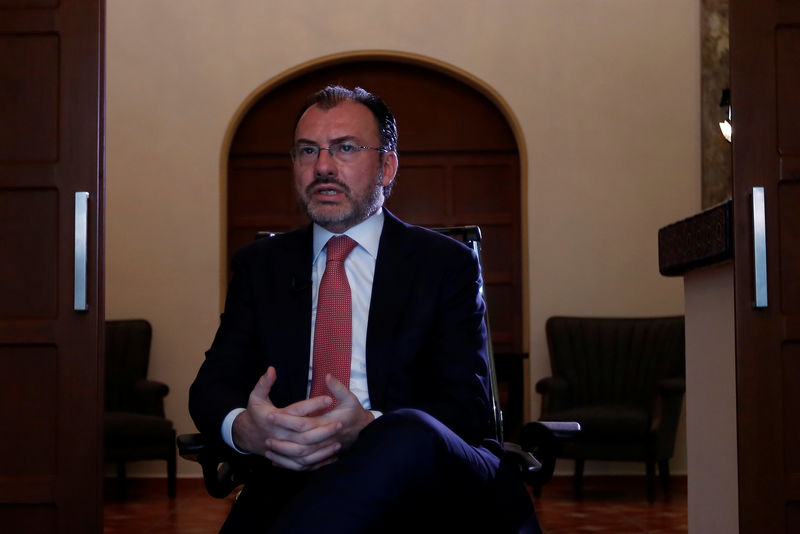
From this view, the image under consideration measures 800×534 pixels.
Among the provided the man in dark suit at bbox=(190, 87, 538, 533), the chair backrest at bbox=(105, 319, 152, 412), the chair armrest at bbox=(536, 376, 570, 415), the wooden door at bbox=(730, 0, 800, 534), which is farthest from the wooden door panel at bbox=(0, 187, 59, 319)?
the chair armrest at bbox=(536, 376, 570, 415)

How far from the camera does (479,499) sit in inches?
77.9

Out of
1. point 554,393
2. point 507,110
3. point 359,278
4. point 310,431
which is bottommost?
point 554,393

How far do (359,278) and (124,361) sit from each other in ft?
14.1

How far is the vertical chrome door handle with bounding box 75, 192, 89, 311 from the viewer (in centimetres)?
264

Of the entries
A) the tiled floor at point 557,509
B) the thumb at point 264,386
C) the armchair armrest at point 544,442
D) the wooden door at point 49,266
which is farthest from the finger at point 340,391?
the tiled floor at point 557,509

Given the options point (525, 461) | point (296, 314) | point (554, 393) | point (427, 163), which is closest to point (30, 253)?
point (296, 314)

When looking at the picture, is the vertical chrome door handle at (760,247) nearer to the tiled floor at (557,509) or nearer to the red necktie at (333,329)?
the red necktie at (333,329)

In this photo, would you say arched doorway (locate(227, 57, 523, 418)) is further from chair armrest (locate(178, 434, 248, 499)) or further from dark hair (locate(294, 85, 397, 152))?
chair armrest (locate(178, 434, 248, 499))

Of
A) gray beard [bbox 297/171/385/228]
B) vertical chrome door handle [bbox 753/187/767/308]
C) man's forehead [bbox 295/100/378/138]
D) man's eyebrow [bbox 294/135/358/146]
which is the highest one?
man's forehead [bbox 295/100/378/138]

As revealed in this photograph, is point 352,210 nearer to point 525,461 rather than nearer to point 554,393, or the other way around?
point 525,461

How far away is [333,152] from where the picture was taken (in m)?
2.48

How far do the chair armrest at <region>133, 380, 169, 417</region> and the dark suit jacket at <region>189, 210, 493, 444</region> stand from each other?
12.8 ft

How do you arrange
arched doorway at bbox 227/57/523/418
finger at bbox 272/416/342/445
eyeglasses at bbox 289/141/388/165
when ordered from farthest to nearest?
1. arched doorway at bbox 227/57/523/418
2. eyeglasses at bbox 289/141/388/165
3. finger at bbox 272/416/342/445

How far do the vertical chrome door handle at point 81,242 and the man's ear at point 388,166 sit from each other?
746 millimetres
